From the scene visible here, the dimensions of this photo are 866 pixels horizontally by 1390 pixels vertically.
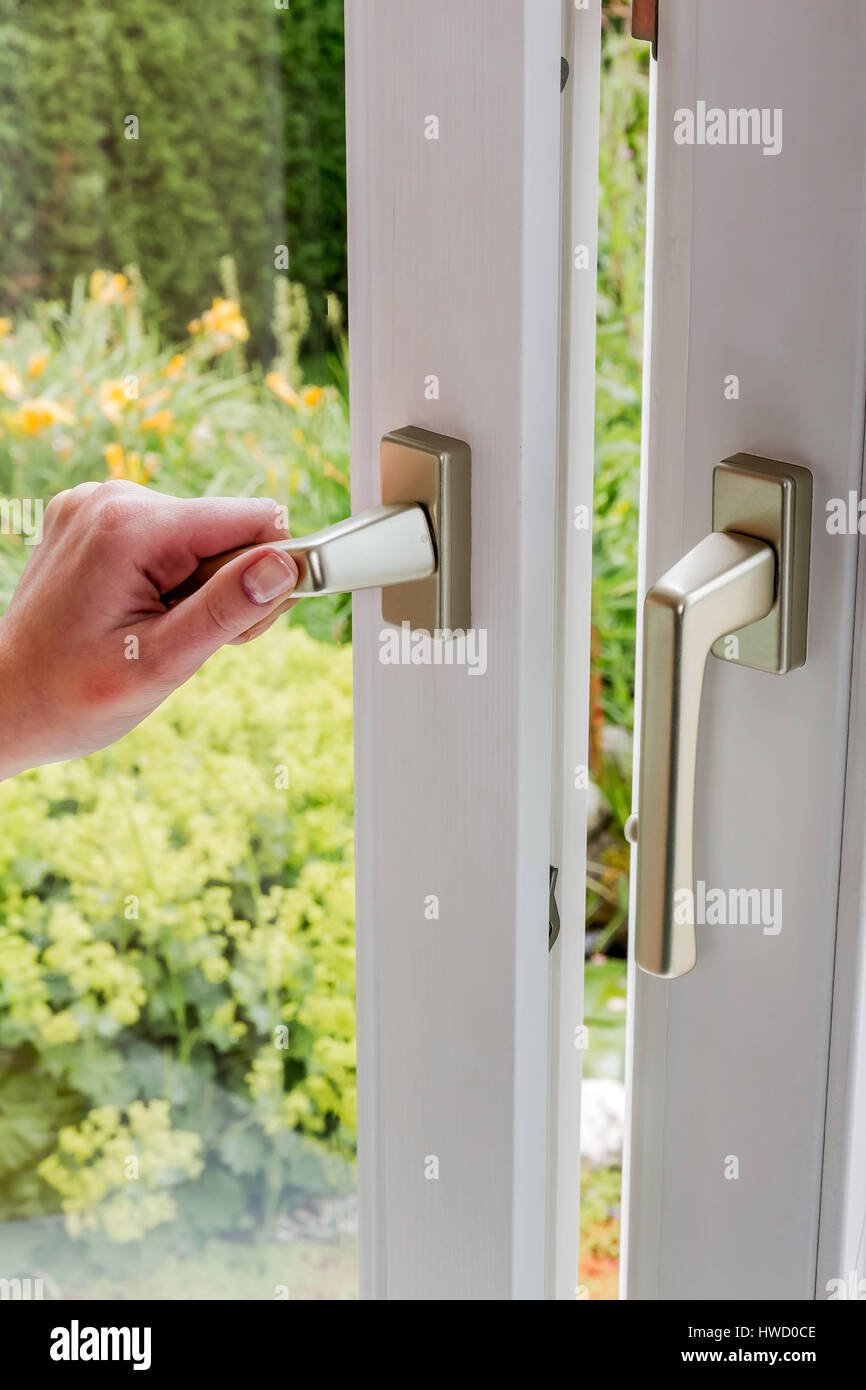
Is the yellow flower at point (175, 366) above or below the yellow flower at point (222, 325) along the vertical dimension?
below

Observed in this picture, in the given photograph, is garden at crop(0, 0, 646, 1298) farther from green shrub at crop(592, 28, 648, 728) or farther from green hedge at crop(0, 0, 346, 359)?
green shrub at crop(592, 28, 648, 728)

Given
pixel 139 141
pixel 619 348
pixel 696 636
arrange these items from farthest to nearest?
1. pixel 619 348
2. pixel 139 141
3. pixel 696 636

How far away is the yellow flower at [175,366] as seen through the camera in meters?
0.63

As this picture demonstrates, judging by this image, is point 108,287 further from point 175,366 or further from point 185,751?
point 185,751

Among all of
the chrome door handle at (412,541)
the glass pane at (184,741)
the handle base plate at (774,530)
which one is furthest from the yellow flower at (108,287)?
the handle base plate at (774,530)

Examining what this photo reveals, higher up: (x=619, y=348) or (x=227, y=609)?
(x=619, y=348)

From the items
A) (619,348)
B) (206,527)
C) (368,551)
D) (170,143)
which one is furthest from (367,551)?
(619,348)

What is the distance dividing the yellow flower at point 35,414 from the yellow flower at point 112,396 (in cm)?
2

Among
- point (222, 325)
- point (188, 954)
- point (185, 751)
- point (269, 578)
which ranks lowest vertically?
point (188, 954)

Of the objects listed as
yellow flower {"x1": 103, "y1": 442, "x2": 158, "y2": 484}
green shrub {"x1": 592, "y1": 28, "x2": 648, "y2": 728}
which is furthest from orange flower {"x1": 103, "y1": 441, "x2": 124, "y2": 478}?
green shrub {"x1": 592, "y1": 28, "x2": 648, "y2": 728}

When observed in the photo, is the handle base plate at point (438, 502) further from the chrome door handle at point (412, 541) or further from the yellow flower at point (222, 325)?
the yellow flower at point (222, 325)

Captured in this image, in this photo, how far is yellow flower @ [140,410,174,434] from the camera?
639 mm

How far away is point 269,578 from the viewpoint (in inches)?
21.8

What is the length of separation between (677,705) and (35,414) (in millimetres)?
331
